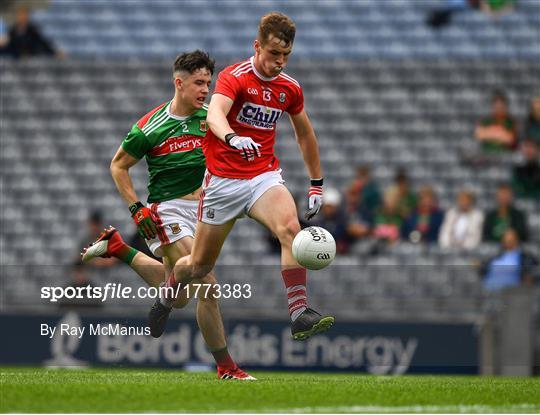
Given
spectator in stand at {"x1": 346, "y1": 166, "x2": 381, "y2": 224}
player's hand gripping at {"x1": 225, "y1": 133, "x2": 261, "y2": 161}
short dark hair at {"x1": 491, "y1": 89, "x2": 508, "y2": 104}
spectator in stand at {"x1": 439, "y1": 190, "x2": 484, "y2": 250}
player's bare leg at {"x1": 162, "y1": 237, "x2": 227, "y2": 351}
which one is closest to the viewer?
player's hand gripping at {"x1": 225, "y1": 133, "x2": 261, "y2": 161}

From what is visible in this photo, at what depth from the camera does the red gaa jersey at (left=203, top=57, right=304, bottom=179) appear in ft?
30.7

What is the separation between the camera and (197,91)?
10.1 m

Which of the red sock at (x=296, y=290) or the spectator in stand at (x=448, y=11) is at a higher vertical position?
the spectator in stand at (x=448, y=11)

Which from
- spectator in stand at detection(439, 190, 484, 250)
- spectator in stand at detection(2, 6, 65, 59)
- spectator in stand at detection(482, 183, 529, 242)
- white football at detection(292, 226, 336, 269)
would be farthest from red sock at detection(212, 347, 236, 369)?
spectator in stand at detection(2, 6, 65, 59)

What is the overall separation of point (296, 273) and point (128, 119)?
38.7ft

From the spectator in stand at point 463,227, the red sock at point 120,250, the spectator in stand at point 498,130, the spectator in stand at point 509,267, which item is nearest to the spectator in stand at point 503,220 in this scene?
the spectator in stand at point 463,227

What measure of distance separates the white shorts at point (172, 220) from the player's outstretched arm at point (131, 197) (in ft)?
0.30

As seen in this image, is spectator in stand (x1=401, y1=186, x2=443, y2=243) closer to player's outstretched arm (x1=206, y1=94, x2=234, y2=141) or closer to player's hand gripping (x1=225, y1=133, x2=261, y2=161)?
player's outstretched arm (x1=206, y1=94, x2=234, y2=141)

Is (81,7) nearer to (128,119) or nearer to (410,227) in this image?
(128,119)

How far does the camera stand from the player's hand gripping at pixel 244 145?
8.70m

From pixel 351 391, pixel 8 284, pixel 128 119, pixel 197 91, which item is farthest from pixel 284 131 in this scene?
pixel 351 391

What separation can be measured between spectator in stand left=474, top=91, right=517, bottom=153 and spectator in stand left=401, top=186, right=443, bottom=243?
6.50ft

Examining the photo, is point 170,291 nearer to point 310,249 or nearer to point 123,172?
point 123,172

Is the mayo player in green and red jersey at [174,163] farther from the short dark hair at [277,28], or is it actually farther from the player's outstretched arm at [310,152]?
the short dark hair at [277,28]
